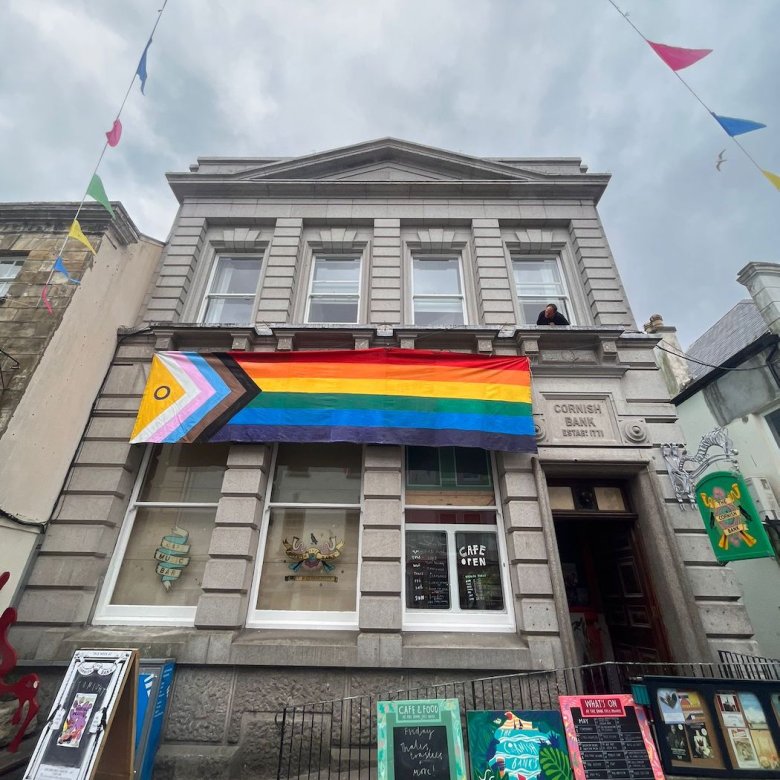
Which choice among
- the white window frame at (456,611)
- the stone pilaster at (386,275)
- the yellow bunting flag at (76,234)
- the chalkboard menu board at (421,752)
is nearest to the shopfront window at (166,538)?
the white window frame at (456,611)

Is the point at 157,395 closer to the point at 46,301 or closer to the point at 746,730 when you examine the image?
the point at 46,301

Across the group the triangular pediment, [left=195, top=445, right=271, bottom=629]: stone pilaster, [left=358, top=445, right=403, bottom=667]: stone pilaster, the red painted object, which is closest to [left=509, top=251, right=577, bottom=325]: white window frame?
the triangular pediment

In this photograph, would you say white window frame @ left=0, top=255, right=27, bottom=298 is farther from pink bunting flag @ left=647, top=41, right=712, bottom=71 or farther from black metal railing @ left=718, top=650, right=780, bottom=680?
black metal railing @ left=718, top=650, right=780, bottom=680

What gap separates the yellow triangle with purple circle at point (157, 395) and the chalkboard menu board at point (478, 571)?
19.3ft

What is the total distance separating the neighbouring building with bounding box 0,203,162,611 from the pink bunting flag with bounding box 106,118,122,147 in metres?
1.48

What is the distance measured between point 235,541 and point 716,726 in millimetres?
6681

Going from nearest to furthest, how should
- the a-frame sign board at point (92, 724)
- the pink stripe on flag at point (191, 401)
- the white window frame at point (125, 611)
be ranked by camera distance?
the a-frame sign board at point (92, 724), the white window frame at point (125, 611), the pink stripe on flag at point (191, 401)

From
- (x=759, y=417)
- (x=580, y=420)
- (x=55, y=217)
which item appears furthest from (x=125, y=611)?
(x=759, y=417)

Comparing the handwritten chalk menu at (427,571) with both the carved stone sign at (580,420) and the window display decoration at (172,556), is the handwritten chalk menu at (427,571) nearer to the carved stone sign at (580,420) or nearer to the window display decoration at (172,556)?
the carved stone sign at (580,420)

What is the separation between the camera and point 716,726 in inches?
180

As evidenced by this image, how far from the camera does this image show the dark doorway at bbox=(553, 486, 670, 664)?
7.02m

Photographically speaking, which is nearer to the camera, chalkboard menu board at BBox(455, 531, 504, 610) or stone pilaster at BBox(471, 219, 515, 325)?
chalkboard menu board at BBox(455, 531, 504, 610)

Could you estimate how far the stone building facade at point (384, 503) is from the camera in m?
5.99

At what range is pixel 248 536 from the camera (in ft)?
22.2
